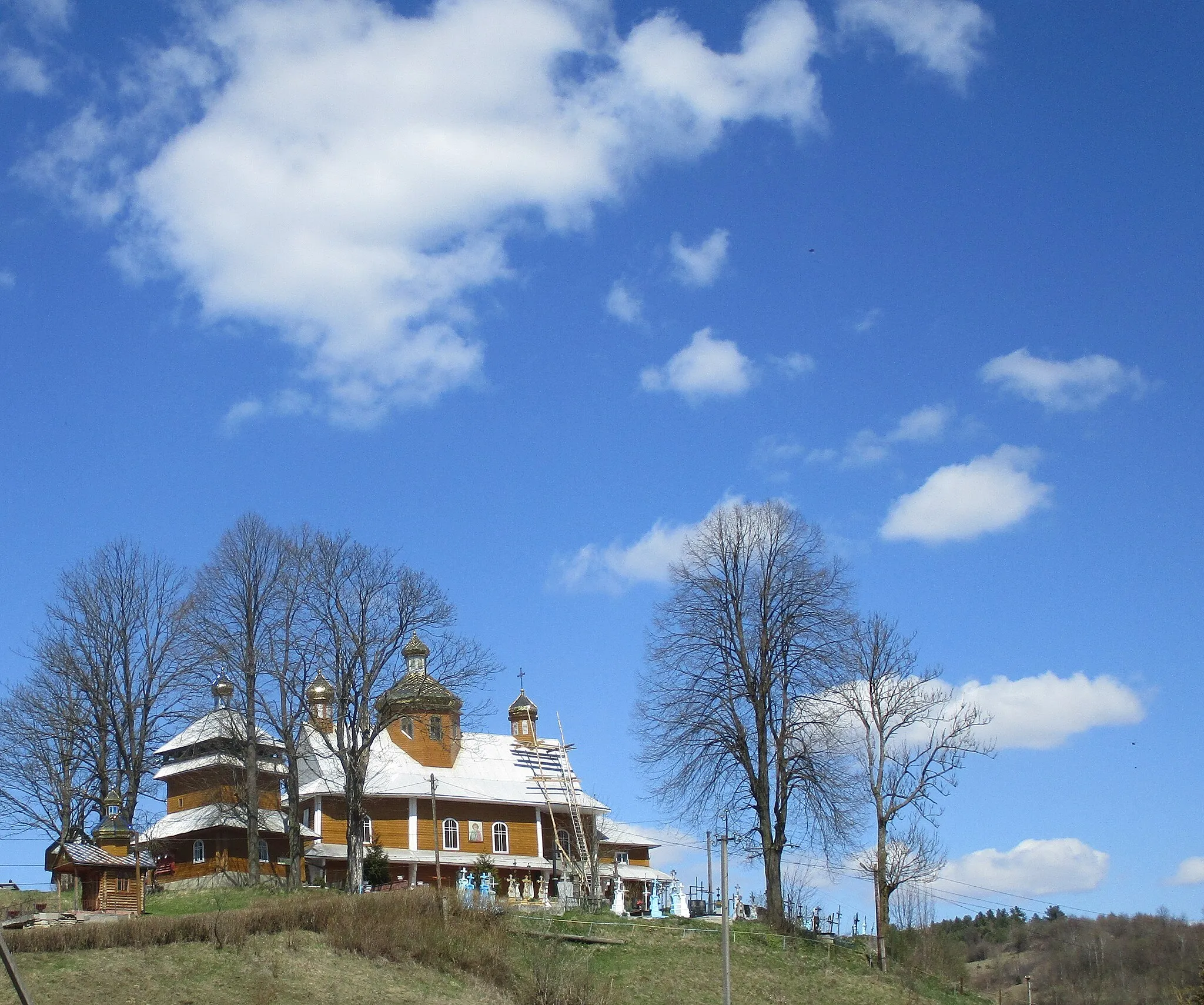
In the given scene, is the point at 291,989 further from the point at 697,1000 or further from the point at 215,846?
the point at 215,846

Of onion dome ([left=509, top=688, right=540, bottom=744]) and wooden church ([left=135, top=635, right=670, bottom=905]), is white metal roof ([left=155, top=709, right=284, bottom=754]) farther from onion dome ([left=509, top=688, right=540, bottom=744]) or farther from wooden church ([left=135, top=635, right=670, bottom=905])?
onion dome ([left=509, top=688, right=540, bottom=744])

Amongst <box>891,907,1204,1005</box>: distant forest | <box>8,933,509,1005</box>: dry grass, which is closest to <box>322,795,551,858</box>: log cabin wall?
<box>8,933,509,1005</box>: dry grass

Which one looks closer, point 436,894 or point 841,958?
point 436,894

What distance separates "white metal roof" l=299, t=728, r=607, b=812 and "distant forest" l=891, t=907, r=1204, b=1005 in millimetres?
28191

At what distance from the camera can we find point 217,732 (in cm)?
4578

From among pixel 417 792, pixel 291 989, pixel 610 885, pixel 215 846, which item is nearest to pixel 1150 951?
pixel 610 885

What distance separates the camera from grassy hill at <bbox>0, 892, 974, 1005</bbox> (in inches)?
984

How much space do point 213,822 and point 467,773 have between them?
10678 mm

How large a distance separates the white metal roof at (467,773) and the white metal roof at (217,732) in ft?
6.85

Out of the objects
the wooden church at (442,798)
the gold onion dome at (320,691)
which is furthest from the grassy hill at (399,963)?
the gold onion dome at (320,691)

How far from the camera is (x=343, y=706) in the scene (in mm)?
41875

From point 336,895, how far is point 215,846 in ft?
46.3

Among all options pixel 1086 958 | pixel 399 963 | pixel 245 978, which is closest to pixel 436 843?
pixel 399 963

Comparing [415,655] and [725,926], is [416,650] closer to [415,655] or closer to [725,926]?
[415,655]
